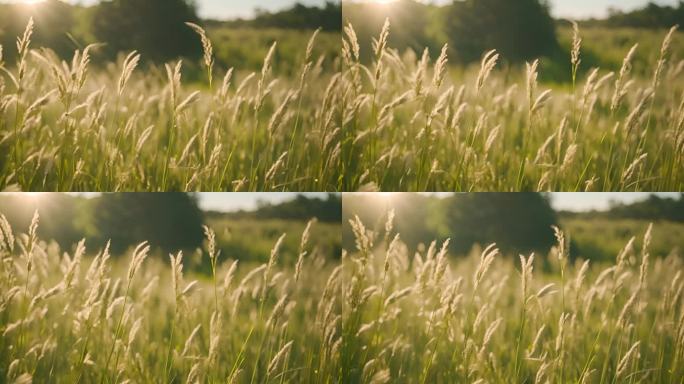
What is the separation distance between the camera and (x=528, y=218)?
275 centimetres

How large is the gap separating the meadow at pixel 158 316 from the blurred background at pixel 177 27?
547 millimetres

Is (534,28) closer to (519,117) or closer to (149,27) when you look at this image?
(519,117)

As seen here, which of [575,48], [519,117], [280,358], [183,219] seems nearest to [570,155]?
[519,117]

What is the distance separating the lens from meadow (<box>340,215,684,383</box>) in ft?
8.93

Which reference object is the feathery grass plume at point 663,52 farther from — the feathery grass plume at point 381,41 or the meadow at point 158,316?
the meadow at point 158,316

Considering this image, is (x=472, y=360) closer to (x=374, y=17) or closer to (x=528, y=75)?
(x=528, y=75)

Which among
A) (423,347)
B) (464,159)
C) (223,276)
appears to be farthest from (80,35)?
(423,347)

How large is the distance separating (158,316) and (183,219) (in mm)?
304

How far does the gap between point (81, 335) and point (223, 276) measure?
1.50ft

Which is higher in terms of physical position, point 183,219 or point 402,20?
point 402,20

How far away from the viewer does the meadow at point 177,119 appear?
8.68 feet

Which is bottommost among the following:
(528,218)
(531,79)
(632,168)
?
A: (528,218)

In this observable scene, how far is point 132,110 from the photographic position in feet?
8.79

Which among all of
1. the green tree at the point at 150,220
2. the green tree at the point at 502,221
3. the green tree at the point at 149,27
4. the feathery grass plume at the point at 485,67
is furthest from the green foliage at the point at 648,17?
the green tree at the point at 150,220
